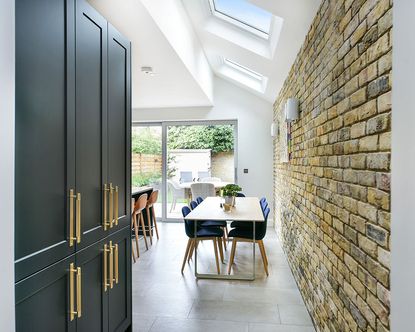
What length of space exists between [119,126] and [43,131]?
79 centimetres

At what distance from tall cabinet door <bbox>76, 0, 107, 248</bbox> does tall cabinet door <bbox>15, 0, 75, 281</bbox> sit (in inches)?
2.8

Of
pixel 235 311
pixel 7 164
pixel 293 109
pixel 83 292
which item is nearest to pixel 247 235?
pixel 235 311

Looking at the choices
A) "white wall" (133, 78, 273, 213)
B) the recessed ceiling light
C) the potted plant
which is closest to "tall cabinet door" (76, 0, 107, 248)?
the recessed ceiling light

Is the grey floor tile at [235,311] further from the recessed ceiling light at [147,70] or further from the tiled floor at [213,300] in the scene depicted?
the recessed ceiling light at [147,70]

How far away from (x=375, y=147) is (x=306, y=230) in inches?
67.0

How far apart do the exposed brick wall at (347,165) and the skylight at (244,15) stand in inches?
34.4

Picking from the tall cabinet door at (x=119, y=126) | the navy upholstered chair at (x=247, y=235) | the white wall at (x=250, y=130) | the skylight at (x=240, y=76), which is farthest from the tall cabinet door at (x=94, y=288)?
the white wall at (x=250, y=130)

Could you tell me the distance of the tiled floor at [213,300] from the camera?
8.32 ft

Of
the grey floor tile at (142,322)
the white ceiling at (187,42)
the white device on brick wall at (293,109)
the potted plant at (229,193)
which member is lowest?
the grey floor tile at (142,322)

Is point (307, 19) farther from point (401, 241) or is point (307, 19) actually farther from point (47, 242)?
point (47, 242)

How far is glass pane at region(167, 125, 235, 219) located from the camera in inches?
261

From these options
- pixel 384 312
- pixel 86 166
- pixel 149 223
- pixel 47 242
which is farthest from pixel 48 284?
pixel 149 223

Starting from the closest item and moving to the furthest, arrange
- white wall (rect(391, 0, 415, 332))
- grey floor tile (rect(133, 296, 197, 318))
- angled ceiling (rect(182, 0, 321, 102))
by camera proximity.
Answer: white wall (rect(391, 0, 415, 332)), angled ceiling (rect(182, 0, 321, 102)), grey floor tile (rect(133, 296, 197, 318))

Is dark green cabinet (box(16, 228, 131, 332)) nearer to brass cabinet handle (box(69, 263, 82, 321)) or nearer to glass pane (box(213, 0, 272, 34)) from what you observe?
brass cabinet handle (box(69, 263, 82, 321))
